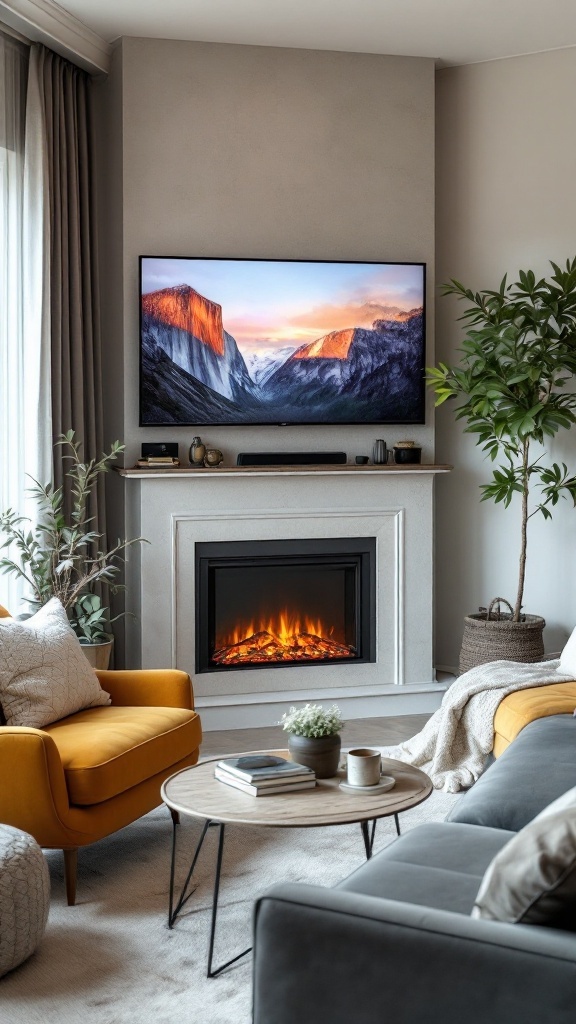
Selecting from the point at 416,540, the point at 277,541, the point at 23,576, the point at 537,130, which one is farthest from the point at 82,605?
the point at 537,130

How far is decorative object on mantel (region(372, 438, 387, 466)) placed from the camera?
514cm

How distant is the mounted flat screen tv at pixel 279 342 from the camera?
4891 millimetres

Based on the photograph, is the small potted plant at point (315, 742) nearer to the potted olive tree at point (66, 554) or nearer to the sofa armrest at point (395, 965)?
the sofa armrest at point (395, 965)

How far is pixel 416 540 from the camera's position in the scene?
5.22 meters

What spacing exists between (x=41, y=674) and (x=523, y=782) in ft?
4.95

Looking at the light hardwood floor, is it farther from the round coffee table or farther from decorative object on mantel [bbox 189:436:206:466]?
the round coffee table

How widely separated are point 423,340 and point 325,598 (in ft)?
4.53

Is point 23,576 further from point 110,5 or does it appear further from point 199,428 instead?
point 110,5

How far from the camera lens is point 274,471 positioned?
4.92 m

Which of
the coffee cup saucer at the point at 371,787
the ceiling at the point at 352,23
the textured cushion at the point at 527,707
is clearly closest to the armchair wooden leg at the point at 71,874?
the coffee cup saucer at the point at 371,787

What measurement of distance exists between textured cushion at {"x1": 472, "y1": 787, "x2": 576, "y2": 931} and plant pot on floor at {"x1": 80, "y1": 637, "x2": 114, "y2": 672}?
10.3 feet

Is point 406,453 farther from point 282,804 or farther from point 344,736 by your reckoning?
point 282,804

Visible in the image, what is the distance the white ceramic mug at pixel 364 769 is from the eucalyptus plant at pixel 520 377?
2447 mm

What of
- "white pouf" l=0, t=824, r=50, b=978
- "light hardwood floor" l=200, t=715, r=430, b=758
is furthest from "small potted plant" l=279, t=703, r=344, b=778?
"light hardwood floor" l=200, t=715, r=430, b=758
